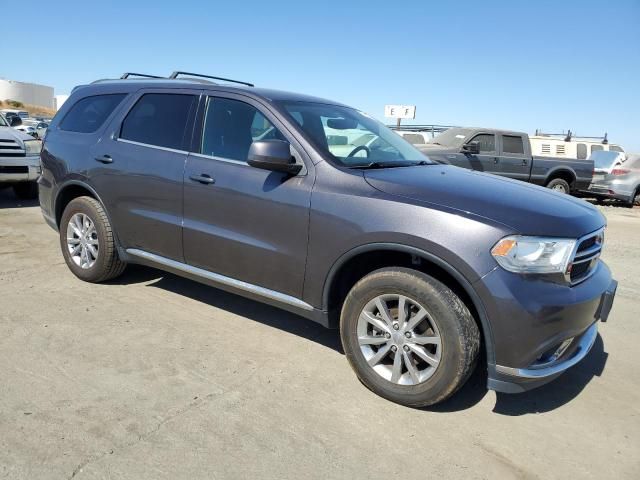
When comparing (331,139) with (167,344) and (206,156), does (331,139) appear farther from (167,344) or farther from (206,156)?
(167,344)

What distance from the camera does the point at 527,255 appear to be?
8.74 ft

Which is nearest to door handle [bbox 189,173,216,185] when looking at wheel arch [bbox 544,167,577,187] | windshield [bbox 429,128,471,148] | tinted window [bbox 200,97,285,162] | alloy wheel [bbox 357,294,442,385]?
tinted window [bbox 200,97,285,162]

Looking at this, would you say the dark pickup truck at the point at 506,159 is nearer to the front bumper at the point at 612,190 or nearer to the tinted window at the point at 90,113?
the front bumper at the point at 612,190

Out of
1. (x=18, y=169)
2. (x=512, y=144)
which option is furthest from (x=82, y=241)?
(x=512, y=144)

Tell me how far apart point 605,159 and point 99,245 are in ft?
45.1

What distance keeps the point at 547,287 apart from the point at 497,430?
85cm

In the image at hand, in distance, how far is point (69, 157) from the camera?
4.71m

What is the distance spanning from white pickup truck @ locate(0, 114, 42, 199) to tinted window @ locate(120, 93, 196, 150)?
5164 millimetres

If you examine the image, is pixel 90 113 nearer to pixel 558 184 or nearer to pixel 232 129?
pixel 232 129

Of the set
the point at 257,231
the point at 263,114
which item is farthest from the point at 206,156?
the point at 257,231

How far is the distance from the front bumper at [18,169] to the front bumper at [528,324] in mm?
8015

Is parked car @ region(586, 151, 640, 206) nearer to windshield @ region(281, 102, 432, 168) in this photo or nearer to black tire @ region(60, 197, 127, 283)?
A: windshield @ region(281, 102, 432, 168)

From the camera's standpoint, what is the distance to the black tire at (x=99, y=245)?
14.7ft

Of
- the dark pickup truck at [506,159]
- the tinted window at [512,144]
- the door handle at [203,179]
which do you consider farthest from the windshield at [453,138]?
the door handle at [203,179]
